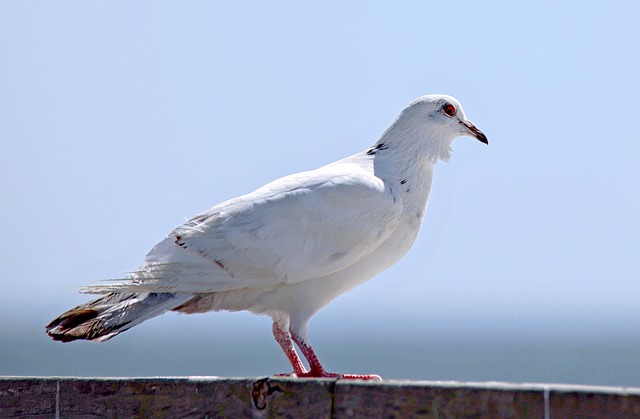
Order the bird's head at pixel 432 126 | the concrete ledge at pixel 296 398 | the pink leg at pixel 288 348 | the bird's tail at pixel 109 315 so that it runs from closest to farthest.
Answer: the concrete ledge at pixel 296 398, the bird's tail at pixel 109 315, the pink leg at pixel 288 348, the bird's head at pixel 432 126

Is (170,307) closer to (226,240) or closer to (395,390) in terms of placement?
(226,240)

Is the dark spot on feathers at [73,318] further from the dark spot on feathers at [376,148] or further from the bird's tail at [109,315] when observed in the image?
the dark spot on feathers at [376,148]

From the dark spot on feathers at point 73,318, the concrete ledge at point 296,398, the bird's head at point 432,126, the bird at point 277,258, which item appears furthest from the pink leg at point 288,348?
the concrete ledge at point 296,398

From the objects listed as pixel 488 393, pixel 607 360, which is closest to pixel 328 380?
pixel 488 393

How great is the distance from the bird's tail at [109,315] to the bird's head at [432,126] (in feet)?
6.56

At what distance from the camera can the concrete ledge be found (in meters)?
5.37

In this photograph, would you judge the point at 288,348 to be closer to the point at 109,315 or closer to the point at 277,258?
the point at 277,258

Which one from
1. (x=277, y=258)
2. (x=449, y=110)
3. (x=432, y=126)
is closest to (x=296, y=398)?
(x=277, y=258)

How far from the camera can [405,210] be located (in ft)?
27.5

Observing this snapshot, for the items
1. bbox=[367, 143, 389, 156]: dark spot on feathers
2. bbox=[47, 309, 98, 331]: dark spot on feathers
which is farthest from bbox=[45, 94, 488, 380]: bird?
bbox=[367, 143, 389, 156]: dark spot on feathers

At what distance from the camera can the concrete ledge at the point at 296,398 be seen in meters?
5.37

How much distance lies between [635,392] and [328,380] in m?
1.49

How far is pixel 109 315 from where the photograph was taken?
7.71m

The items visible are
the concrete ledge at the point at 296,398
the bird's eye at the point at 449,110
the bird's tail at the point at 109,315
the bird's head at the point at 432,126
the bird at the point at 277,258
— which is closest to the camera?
the concrete ledge at the point at 296,398
